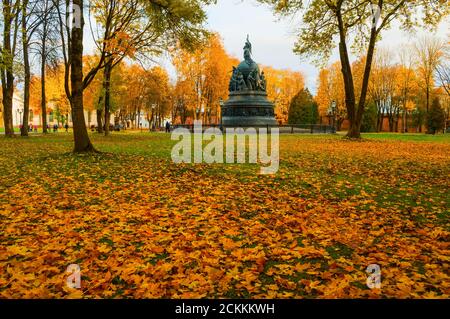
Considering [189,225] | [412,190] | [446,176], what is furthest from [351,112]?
[189,225]

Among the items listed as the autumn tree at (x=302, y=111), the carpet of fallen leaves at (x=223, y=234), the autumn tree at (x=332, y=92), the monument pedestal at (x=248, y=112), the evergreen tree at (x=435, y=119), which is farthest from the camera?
the autumn tree at (x=302, y=111)

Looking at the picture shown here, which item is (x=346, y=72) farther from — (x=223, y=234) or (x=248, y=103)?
(x=223, y=234)

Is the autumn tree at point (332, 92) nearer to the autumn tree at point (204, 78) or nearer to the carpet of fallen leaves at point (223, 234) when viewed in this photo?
the autumn tree at point (204, 78)

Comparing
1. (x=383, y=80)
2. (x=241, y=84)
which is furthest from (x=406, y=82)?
(x=241, y=84)

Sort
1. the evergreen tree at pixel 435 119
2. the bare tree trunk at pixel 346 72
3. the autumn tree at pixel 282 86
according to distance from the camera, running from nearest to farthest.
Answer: the bare tree trunk at pixel 346 72 < the evergreen tree at pixel 435 119 < the autumn tree at pixel 282 86

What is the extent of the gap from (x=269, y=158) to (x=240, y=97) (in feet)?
80.7

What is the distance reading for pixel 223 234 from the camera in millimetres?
5105

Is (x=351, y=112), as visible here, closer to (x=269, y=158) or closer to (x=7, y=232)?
(x=269, y=158)

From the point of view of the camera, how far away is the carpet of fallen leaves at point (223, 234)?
139 inches

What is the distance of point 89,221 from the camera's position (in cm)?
572

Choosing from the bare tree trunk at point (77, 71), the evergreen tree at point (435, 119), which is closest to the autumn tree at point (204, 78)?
the evergreen tree at point (435, 119)

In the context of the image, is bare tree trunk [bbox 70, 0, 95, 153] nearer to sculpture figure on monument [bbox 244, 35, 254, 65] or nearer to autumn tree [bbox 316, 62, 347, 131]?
sculpture figure on monument [bbox 244, 35, 254, 65]

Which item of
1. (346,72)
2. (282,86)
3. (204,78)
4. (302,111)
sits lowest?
(346,72)

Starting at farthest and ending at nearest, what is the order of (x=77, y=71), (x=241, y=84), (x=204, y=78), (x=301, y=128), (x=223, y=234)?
(x=204, y=78), (x=301, y=128), (x=241, y=84), (x=77, y=71), (x=223, y=234)
